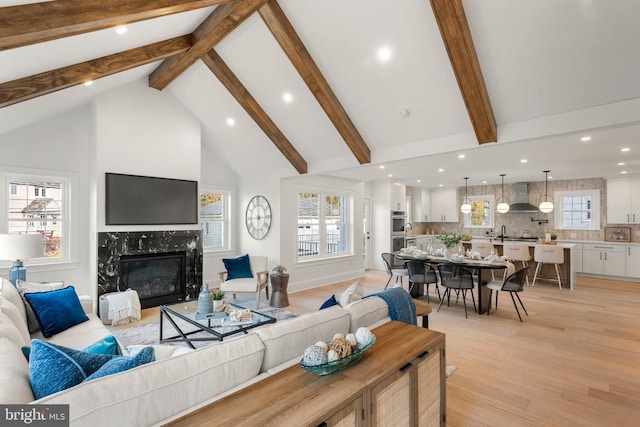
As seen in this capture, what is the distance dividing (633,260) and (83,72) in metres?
10.7

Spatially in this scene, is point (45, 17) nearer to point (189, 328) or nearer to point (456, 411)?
point (189, 328)

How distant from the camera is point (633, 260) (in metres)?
7.05

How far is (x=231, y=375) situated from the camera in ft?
4.62

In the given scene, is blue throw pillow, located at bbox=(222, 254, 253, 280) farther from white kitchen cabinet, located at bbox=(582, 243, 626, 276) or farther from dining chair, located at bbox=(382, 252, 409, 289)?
white kitchen cabinet, located at bbox=(582, 243, 626, 276)

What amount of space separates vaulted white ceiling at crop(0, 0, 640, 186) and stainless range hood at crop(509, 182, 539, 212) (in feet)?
8.95

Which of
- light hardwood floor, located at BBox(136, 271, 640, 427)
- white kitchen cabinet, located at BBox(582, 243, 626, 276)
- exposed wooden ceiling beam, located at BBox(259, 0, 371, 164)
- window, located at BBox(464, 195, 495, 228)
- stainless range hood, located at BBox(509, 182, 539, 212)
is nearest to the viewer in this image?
light hardwood floor, located at BBox(136, 271, 640, 427)

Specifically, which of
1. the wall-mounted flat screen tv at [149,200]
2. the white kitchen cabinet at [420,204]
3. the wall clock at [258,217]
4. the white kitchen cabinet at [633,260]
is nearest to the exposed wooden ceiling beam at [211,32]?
the wall-mounted flat screen tv at [149,200]

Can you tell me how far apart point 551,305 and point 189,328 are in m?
5.74

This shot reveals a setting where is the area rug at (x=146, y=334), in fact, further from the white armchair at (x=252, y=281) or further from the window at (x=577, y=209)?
the window at (x=577, y=209)

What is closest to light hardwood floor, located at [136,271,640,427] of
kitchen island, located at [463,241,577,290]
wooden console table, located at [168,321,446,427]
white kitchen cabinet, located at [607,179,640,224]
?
wooden console table, located at [168,321,446,427]

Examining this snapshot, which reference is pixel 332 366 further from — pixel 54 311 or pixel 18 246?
pixel 18 246

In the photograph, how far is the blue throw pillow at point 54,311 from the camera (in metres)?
2.77

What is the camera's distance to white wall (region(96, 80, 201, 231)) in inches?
190

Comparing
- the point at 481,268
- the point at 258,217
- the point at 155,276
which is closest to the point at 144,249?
the point at 155,276
